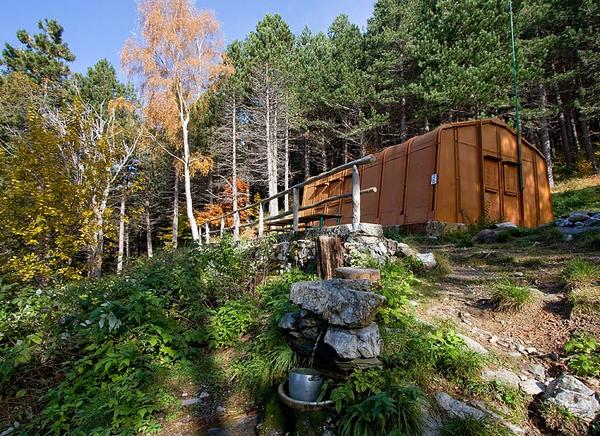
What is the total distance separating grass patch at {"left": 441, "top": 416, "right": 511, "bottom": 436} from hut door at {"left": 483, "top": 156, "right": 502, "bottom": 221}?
8.33 m

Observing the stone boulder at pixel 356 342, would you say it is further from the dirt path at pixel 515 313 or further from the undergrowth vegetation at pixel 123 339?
the dirt path at pixel 515 313

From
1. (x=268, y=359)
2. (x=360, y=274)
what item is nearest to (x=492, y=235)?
(x=360, y=274)

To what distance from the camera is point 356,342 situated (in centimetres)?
262

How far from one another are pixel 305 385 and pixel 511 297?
8.13ft

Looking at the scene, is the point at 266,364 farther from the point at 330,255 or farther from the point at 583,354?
the point at 583,354

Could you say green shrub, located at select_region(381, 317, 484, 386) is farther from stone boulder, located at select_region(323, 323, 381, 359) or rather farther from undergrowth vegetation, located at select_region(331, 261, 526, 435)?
stone boulder, located at select_region(323, 323, 381, 359)

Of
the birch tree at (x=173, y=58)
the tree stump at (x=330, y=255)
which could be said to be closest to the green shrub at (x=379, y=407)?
the tree stump at (x=330, y=255)

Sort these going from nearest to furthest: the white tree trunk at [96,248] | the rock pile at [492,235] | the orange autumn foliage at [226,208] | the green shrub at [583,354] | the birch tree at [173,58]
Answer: the green shrub at [583,354] → the rock pile at [492,235] → the white tree trunk at [96,248] → the birch tree at [173,58] → the orange autumn foliage at [226,208]

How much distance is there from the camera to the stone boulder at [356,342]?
8.51ft

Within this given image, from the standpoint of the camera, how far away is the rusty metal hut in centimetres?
876

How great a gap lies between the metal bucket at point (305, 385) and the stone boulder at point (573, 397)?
1669 mm

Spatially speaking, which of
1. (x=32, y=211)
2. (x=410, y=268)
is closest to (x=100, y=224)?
(x=32, y=211)

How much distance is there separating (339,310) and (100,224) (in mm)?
8356

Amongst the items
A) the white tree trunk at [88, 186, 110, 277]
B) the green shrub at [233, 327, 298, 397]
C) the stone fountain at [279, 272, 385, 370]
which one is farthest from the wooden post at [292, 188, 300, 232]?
the white tree trunk at [88, 186, 110, 277]
